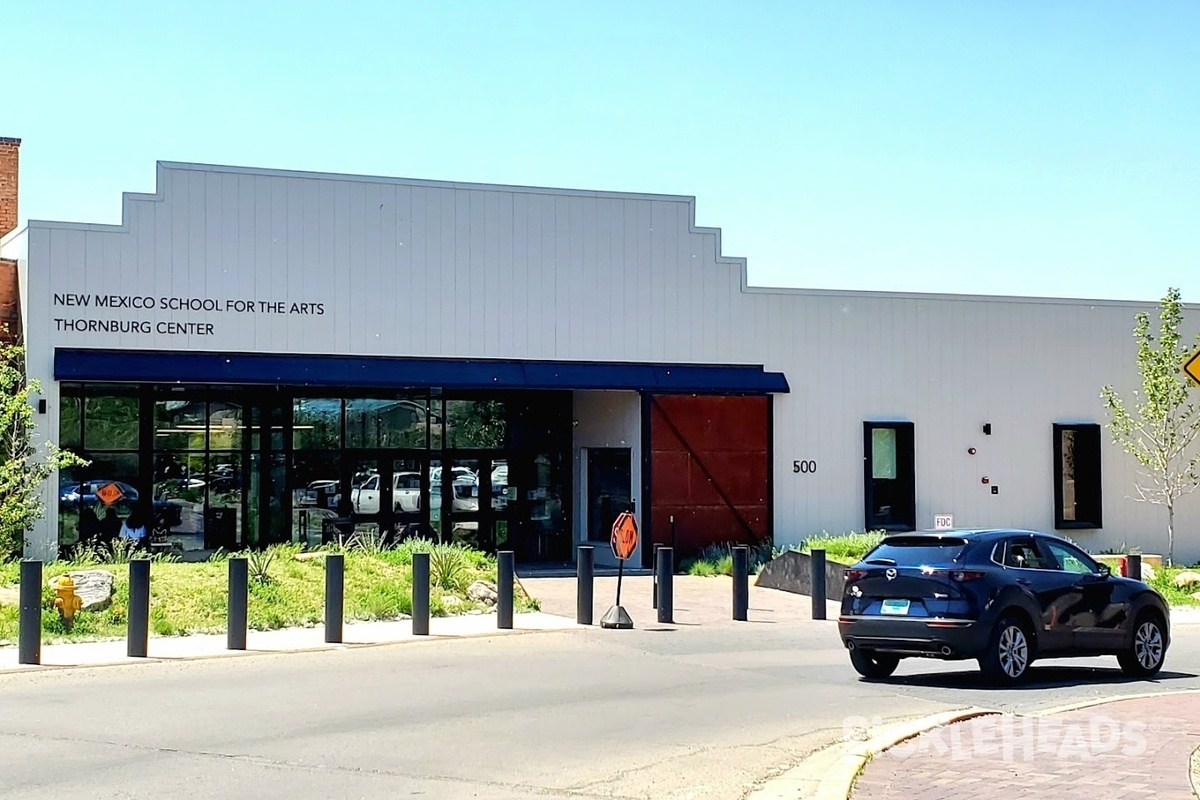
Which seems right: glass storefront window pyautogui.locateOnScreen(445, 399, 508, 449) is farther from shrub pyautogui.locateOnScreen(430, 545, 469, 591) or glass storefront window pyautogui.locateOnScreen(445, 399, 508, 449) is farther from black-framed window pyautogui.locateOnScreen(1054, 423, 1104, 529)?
black-framed window pyautogui.locateOnScreen(1054, 423, 1104, 529)

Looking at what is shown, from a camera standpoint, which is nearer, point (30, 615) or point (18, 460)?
point (30, 615)

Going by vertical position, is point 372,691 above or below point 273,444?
below

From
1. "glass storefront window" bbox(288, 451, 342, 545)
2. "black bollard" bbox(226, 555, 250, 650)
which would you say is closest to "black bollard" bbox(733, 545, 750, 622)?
"black bollard" bbox(226, 555, 250, 650)

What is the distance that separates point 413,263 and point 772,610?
403 inches

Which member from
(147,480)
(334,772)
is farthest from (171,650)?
(147,480)

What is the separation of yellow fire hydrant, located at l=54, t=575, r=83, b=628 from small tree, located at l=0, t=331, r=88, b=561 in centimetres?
567

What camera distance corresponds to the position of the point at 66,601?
18094 mm

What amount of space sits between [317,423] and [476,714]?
1759cm

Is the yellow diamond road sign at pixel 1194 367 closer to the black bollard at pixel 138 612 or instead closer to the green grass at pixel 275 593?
the black bollard at pixel 138 612

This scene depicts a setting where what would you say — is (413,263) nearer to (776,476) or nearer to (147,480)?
(147,480)

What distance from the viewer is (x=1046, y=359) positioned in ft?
108

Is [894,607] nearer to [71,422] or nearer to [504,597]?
[504,597]

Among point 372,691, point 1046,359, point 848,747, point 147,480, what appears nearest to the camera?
point 848,747

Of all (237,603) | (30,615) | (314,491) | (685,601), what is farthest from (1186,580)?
(30,615)
